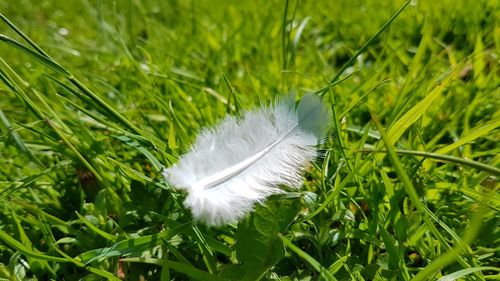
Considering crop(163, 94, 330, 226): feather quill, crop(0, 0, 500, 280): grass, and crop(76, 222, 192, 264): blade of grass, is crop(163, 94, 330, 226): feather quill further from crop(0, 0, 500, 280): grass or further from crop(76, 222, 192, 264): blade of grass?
crop(76, 222, 192, 264): blade of grass

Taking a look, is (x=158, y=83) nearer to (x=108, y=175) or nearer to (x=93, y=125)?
(x=93, y=125)

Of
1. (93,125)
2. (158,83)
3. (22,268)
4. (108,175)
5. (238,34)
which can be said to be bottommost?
(22,268)

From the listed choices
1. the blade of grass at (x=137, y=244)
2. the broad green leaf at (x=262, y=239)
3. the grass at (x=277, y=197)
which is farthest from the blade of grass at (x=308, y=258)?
the blade of grass at (x=137, y=244)

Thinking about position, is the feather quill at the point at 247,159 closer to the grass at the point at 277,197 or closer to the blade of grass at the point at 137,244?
the grass at the point at 277,197

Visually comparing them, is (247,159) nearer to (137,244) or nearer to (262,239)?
(262,239)

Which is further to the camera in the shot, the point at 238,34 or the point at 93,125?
the point at 238,34

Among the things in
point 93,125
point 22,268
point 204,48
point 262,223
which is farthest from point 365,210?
point 204,48
